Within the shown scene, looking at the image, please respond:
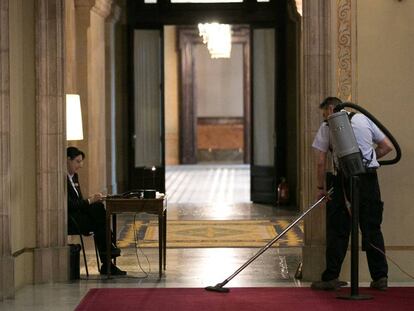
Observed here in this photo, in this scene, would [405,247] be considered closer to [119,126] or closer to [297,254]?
[297,254]

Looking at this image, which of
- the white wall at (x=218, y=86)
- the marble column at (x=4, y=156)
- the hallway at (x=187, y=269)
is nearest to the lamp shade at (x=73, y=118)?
the hallway at (x=187, y=269)

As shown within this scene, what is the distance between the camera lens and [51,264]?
892 cm

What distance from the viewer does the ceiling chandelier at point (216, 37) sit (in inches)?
707

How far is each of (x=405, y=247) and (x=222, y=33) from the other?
10.2m

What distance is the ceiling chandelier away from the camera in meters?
18.0

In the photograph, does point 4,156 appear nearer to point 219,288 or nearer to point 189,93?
point 219,288

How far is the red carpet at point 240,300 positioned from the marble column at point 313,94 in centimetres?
48

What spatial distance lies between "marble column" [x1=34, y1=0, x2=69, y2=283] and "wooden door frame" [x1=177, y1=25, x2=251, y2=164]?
814 inches

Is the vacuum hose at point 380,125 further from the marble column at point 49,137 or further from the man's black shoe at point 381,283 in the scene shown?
the marble column at point 49,137

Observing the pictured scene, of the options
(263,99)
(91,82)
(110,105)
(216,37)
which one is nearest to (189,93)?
(216,37)

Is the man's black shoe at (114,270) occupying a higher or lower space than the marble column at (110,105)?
lower

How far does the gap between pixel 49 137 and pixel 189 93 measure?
840 inches

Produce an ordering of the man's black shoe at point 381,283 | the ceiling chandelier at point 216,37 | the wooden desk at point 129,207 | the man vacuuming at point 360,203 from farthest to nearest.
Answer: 1. the ceiling chandelier at point 216,37
2. the wooden desk at point 129,207
3. the man's black shoe at point 381,283
4. the man vacuuming at point 360,203

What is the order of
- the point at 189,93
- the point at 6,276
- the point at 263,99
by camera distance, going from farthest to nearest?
1. the point at 189,93
2. the point at 263,99
3. the point at 6,276
